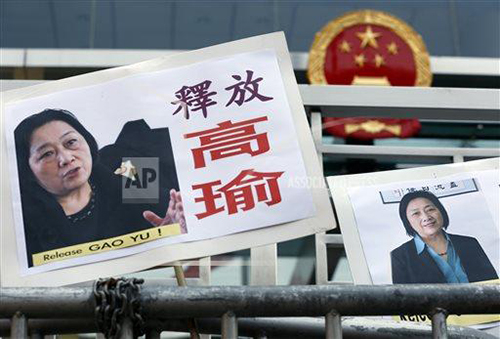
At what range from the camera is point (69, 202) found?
164 cm

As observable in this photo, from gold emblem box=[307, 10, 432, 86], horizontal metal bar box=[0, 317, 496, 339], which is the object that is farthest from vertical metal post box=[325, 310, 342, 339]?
gold emblem box=[307, 10, 432, 86]

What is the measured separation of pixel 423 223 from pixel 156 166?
0.57 metres

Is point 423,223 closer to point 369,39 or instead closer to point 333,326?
point 333,326

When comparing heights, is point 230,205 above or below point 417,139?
below

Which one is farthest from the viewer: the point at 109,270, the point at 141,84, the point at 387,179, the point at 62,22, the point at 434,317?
the point at 62,22

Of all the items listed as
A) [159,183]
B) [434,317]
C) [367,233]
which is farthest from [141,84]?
[434,317]

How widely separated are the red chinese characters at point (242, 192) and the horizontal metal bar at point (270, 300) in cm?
30

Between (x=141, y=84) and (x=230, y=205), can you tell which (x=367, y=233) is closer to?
(x=230, y=205)

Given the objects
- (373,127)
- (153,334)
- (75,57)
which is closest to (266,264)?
(153,334)

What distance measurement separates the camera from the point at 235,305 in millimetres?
1343

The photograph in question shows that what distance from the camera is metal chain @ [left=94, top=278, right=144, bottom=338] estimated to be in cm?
130

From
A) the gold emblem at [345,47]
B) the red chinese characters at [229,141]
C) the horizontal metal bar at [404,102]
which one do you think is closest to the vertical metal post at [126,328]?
the red chinese characters at [229,141]

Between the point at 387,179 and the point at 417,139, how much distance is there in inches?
201

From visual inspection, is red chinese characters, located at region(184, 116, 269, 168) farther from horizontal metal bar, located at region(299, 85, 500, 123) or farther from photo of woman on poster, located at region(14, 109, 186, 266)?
horizontal metal bar, located at region(299, 85, 500, 123)
